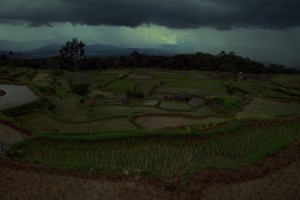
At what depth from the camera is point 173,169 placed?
10.7 metres

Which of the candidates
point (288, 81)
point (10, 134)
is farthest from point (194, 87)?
point (10, 134)

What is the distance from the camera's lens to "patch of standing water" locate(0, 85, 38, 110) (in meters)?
21.6

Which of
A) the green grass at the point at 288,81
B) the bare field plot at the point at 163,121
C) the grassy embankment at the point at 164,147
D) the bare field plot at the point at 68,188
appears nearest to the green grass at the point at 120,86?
the bare field plot at the point at 163,121

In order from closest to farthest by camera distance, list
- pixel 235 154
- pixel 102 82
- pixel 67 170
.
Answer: pixel 67 170 < pixel 235 154 < pixel 102 82

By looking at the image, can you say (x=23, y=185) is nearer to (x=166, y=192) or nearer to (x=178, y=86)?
(x=166, y=192)

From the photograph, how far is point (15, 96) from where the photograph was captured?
24703 millimetres

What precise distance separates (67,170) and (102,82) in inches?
1517

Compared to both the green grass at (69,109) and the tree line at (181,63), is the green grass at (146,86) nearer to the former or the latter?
the green grass at (69,109)

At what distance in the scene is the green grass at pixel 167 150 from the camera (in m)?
11.2

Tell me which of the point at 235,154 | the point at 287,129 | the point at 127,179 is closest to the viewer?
the point at 127,179

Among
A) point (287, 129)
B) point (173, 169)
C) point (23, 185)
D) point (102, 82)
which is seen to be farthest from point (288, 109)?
point (102, 82)

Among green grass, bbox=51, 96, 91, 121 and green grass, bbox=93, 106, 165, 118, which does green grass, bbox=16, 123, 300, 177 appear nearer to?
green grass, bbox=51, 96, 91, 121

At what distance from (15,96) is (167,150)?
16019 millimetres

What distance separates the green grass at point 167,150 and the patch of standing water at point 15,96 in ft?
30.2
